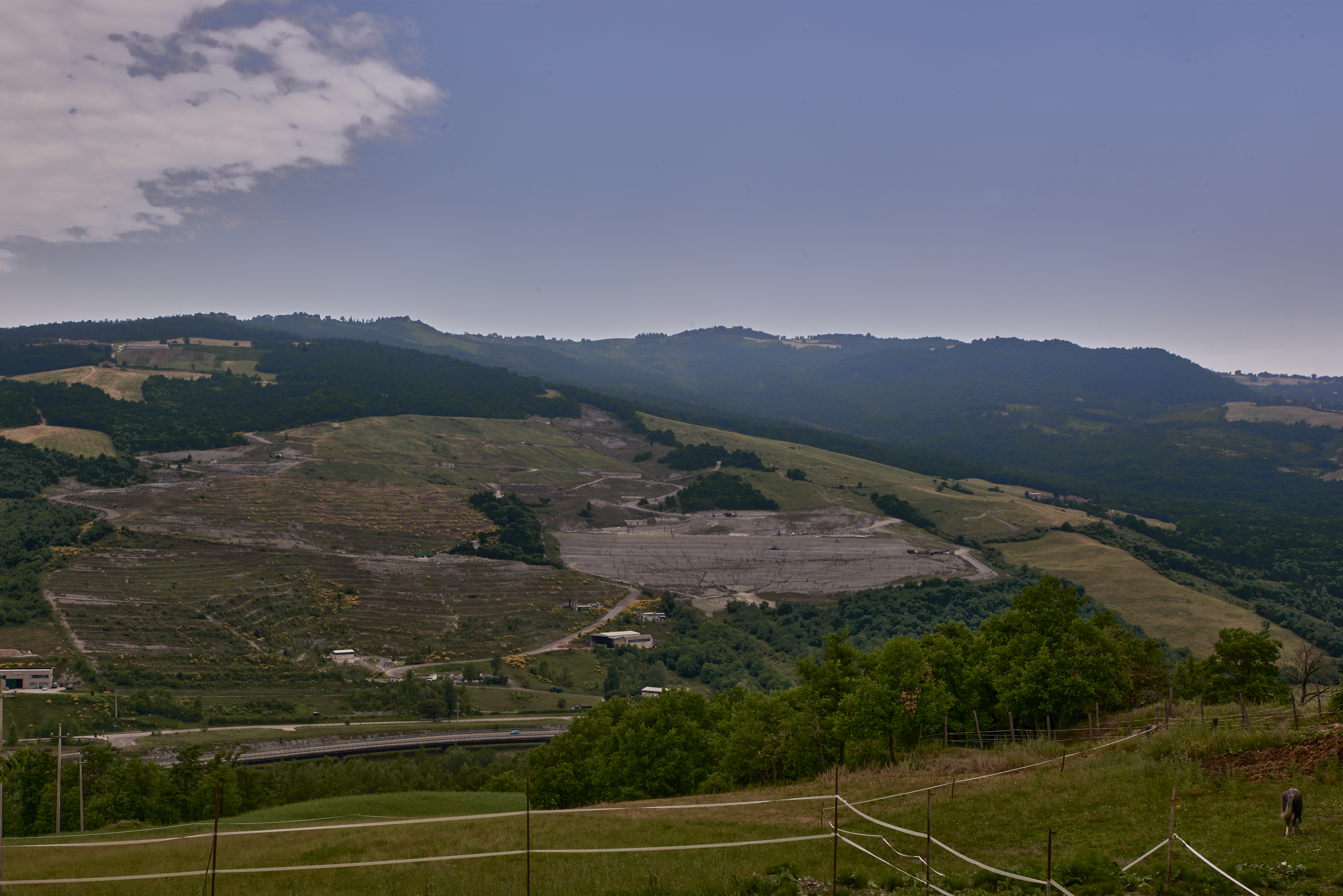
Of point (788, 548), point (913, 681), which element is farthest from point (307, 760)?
point (788, 548)

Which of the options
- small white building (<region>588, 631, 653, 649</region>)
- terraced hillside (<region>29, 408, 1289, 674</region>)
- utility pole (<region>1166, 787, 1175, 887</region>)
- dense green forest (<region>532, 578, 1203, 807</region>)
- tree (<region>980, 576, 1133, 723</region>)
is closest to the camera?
utility pole (<region>1166, 787, 1175, 887</region>)

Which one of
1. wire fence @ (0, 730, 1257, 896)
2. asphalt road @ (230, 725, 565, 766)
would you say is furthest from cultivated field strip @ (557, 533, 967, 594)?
wire fence @ (0, 730, 1257, 896)

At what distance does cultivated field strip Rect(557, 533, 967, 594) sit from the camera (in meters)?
139

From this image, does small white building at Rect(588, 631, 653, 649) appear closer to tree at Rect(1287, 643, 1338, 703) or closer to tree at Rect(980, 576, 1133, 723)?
tree at Rect(1287, 643, 1338, 703)

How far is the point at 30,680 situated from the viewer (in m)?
79.7

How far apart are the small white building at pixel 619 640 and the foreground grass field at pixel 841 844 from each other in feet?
274

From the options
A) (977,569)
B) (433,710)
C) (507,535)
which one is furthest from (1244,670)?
(507,535)

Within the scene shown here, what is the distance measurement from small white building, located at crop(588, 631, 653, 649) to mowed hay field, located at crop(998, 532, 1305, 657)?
217 feet

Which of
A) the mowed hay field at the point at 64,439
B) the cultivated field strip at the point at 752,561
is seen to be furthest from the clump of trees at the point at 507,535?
the mowed hay field at the point at 64,439

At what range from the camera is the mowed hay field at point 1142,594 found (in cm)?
10762

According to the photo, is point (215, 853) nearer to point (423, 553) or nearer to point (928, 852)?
point (928, 852)

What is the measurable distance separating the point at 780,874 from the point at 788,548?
471 feet

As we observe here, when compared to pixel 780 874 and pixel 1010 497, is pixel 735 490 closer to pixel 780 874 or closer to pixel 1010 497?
pixel 1010 497

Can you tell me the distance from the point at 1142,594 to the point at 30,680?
14178 centimetres
